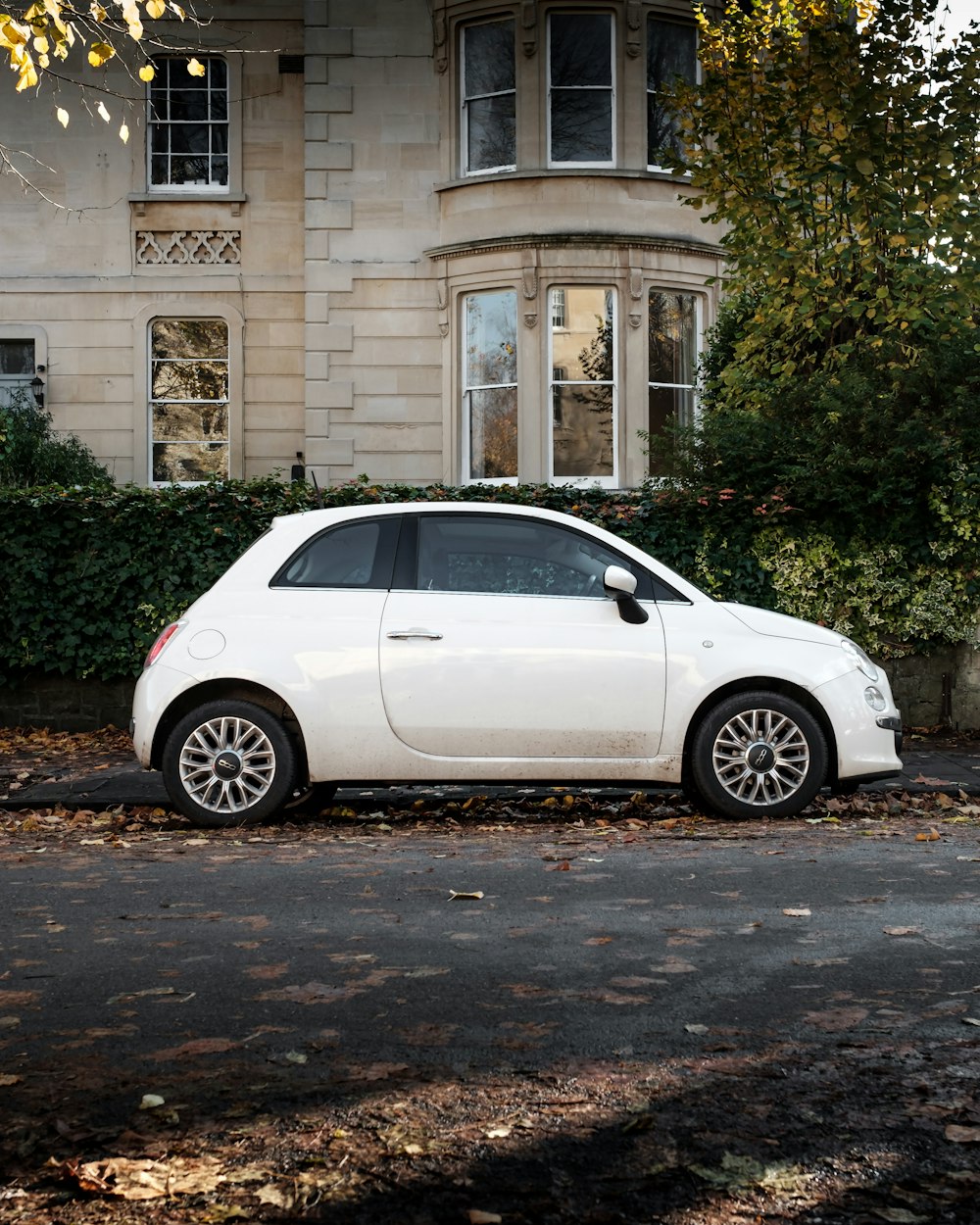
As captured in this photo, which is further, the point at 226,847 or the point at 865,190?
the point at 865,190

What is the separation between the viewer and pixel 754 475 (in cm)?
1287

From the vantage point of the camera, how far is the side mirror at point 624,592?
8.13 metres

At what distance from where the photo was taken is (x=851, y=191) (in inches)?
562

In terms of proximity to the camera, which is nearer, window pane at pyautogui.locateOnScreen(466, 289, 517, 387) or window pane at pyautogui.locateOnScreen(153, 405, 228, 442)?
window pane at pyautogui.locateOnScreen(466, 289, 517, 387)

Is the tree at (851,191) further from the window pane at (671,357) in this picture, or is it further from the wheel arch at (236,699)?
the wheel arch at (236,699)

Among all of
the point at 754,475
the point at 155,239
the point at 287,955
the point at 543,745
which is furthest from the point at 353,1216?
the point at 155,239

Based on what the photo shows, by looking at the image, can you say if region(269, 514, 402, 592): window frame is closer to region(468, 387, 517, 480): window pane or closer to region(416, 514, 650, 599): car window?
region(416, 514, 650, 599): car window

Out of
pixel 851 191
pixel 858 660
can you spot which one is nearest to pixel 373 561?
pixel 858 660

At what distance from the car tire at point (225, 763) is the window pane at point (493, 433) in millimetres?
12417

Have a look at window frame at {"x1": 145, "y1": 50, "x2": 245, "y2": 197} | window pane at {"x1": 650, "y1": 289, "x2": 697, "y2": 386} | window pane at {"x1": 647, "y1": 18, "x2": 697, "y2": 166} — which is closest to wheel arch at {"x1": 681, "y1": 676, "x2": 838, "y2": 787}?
window pane at {"x1": 650, "y1": 289, "x2": 697, "y2": 386}

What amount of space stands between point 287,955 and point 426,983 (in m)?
0.60

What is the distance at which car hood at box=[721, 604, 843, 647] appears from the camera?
8.32 m

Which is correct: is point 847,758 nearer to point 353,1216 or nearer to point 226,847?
point 226,847

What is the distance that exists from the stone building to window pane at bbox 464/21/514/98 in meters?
0.03
